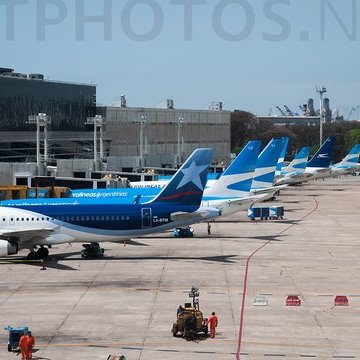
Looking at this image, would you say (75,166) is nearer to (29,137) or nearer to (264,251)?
(29,137)

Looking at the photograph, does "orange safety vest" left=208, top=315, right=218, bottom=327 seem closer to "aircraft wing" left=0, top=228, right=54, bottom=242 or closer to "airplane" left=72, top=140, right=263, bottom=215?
"aircraft wing" left=0, top=228, right=54, bottom=242

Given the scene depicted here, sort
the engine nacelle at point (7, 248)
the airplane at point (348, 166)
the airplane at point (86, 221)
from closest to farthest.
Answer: the engine nacelle at point (7, 248) → the airplane at point (86, 221) → the airplane at point (348, 166)

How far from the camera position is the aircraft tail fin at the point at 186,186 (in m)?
61.4

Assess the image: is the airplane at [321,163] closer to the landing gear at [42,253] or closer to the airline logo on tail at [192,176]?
the airline logo on tail at [192,176]

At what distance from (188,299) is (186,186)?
56.2 feet

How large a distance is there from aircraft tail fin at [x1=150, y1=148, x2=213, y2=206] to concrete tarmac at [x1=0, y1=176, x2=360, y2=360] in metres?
4.14

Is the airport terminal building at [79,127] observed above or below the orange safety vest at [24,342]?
above

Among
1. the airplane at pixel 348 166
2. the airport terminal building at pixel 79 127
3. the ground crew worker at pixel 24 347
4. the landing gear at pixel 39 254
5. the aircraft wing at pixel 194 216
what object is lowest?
the ground crew worker at pixel 24 347

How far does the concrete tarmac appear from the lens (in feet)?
117

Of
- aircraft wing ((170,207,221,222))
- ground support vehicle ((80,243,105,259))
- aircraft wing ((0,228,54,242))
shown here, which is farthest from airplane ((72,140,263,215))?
aircraft wing ((0,228,54,242))

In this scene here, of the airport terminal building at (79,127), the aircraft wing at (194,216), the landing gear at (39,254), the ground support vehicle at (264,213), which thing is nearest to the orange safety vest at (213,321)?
the aircraft wing at (194,216)

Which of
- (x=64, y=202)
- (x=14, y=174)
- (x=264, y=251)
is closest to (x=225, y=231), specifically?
(x=264, y=251)

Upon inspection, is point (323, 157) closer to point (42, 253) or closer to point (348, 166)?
point (348, 166)

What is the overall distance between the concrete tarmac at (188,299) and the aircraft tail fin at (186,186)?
4135 mm
